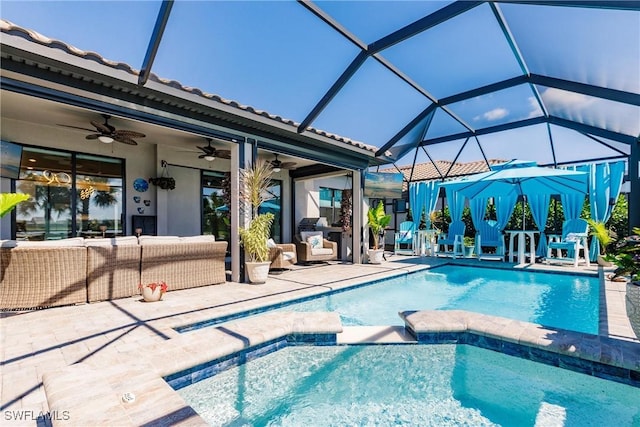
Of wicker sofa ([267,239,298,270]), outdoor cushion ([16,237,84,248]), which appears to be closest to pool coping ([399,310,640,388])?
wicker sofa ([267,239,298,270])

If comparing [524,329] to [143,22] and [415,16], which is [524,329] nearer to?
[415,16]

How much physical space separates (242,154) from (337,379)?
4728 mm

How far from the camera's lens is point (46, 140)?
6.82m

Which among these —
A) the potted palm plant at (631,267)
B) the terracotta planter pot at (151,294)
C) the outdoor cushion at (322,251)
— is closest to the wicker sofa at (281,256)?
the outdoor cushion at (322,251)

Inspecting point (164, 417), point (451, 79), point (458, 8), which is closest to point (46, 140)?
point (164, 417)

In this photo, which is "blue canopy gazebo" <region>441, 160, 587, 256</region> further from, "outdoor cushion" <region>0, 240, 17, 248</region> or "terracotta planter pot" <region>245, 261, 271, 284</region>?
"outdoor cushion" <region>0, 240, 17, 248</region>

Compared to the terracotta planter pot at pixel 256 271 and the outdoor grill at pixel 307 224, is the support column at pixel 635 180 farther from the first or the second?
the terracotta planter pot at pixel 256 271

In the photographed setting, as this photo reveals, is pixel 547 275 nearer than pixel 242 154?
No

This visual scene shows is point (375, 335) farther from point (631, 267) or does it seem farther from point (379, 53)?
point (379, 53)

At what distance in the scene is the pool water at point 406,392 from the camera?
105 inches

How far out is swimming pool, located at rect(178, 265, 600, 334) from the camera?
16.5ft

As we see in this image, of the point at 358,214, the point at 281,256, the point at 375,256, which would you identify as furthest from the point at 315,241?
the point at 281,256

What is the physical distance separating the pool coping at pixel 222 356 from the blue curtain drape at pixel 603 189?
857 cm

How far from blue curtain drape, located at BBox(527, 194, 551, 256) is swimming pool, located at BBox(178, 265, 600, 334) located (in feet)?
9.88
